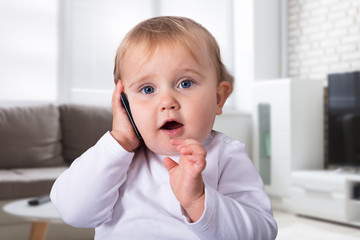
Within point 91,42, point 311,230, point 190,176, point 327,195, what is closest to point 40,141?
point 91,42

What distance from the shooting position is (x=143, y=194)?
1.92ft

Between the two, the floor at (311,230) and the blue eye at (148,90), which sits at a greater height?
the blue eye at (148,90)

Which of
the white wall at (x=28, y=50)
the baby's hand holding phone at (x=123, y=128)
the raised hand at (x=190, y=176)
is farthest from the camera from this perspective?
the white wall at (x=28, y=50)

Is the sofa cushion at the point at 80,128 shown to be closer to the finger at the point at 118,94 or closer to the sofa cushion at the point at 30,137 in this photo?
the sofa cushion at the point at 30,137

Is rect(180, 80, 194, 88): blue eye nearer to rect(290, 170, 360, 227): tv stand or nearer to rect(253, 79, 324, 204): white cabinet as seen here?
rect(290, 170, 360, 227): tv stand

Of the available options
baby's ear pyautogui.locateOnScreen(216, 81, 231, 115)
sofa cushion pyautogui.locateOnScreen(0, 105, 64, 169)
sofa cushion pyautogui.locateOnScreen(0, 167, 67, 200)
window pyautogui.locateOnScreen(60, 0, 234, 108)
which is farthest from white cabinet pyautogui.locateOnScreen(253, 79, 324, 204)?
baby's ear pyautogui.locateOnScreen(216, 81, 231, 115)

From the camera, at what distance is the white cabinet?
3.89 meters

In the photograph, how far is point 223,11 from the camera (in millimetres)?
4703

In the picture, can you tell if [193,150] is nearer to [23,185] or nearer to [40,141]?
[23,185]

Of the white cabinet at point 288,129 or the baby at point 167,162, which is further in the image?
the white cabinet at point 288,129

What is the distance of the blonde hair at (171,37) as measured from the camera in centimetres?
55

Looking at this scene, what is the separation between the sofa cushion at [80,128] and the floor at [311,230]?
4.94 ft

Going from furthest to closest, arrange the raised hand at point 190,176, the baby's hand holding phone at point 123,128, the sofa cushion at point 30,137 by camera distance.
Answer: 1. the sofa cushion at point 30,137
2. the baby's hand holding phone at point 123,128
3. the raised hand at point 190,176

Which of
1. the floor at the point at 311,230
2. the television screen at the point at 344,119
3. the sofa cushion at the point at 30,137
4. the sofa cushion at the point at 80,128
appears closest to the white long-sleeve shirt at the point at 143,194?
the floor at the point at 311,230
